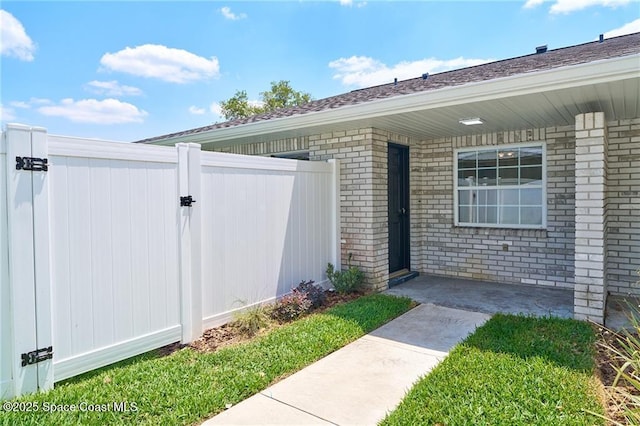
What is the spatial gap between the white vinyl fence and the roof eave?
1036 millimetres

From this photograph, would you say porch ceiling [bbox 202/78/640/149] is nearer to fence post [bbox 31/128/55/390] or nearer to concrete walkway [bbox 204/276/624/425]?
concrete walkway [bbox 204/276/624/425]

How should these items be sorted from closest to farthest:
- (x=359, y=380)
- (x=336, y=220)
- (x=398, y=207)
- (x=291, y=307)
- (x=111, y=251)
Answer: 1. (x=359, y=380)
2. (x=111, y=251)
3. (x=291, y=307)
4. (x=336, y=220)
5. (x=398, y=207)

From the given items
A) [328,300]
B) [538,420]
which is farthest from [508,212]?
[538,420]

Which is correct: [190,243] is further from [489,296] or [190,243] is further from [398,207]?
[489,296]

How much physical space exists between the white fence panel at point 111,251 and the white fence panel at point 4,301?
29 centimetres

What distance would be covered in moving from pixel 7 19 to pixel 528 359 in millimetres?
13115

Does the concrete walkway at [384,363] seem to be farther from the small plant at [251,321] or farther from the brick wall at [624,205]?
the small plant at [251,321]

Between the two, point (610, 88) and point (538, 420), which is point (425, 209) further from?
point (538, 420)

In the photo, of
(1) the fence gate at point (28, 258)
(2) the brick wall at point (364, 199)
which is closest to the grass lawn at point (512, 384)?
(2) the brick wall at point (364, 199)

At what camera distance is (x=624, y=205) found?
18.1 ft

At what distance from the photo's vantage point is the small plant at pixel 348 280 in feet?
19.0

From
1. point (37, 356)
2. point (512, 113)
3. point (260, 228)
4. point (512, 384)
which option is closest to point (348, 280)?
point (260, 228)

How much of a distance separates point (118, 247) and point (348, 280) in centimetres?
335

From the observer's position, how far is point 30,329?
284 centimetres
